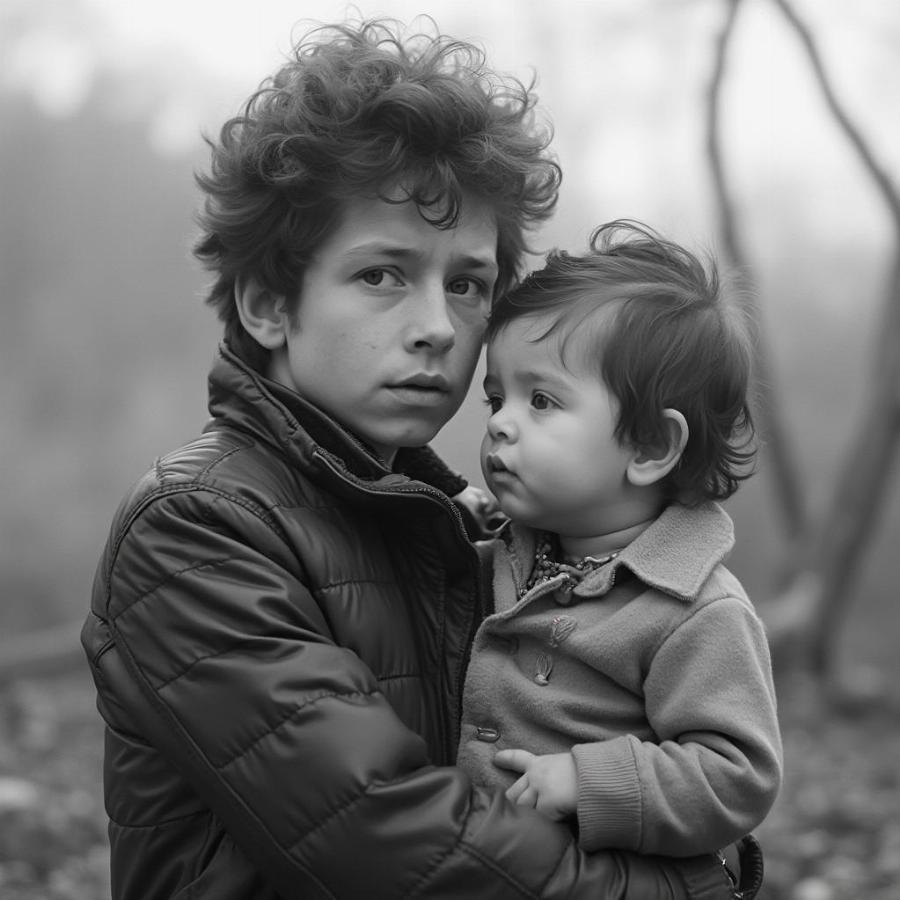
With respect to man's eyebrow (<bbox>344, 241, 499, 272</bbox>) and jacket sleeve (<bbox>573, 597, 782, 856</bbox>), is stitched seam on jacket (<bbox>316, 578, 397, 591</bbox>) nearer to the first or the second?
jacket sleeve (<bbox>573, 597, 782, 856</bbox>)

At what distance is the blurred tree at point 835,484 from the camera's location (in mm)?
7363

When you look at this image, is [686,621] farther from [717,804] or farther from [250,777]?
[250,777]

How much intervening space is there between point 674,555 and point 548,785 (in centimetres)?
40

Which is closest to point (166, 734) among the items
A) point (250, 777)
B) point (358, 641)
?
point (250, 777)

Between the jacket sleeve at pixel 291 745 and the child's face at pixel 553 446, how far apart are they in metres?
0.44

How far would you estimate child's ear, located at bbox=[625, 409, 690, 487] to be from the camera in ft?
6.47

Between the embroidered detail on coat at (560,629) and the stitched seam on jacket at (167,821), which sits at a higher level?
the embroidered detail on coat at (560,629)

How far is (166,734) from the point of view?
166cm

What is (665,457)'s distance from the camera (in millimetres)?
1989

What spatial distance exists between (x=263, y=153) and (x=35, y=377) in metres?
9.24

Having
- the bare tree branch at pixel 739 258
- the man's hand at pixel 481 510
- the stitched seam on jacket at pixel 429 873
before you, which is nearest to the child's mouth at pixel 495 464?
the man's hand at pixel 481 510

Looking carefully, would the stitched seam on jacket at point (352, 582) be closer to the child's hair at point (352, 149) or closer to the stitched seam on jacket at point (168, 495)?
the stitched seam on jacket at point (168, 495)

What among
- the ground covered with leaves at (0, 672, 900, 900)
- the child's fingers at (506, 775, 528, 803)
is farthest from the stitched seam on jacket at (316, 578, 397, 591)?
the ground covered with leaves at (0, 672, 900, 900)

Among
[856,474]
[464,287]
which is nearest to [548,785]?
[464,287]
